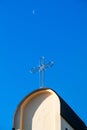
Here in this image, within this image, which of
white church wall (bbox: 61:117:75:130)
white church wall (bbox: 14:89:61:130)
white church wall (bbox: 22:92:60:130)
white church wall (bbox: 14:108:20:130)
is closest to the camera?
white church wall (bbox: 61:117:75:130)

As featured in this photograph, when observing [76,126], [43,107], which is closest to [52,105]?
→ [43,107]

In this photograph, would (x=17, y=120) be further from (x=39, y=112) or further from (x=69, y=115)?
(x=69, y=115)

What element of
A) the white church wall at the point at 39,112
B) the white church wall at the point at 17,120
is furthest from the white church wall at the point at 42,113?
the white church wall at the point at 17,120

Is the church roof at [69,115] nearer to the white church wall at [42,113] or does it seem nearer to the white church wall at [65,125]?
the white church wall at [65,125]

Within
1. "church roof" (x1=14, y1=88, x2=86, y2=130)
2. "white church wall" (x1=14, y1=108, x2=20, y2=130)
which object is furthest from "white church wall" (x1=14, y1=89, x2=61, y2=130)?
"church roof" (x1=14, y1=88, x2=86, y2=130)

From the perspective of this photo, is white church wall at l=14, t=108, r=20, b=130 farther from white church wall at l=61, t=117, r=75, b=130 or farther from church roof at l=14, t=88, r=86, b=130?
white church wall at l=61, t=117, r=75, b=130

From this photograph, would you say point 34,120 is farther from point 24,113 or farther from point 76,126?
point 76,126

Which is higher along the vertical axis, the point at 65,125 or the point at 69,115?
the point at 69,115

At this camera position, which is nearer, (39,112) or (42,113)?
(42,113)

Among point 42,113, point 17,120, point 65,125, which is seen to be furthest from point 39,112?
point 65,125

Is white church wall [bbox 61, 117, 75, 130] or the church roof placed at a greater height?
the church roof

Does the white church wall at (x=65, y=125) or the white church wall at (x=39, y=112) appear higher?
the white church wall at (x=39, y=112)

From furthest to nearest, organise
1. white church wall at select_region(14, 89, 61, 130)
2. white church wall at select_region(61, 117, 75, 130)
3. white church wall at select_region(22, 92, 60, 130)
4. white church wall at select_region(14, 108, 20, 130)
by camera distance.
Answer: white church wall at select_region(14, 108, 20, 130)
white church wall at select_region(14, 89, 61, 130)
white church wall at select_region(22, 92, 60, 130)
white church wall at select_region(61, 117, 75, 130)

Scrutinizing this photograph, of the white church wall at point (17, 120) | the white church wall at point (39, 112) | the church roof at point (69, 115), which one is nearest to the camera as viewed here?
the white church wall at point (39, 112)
